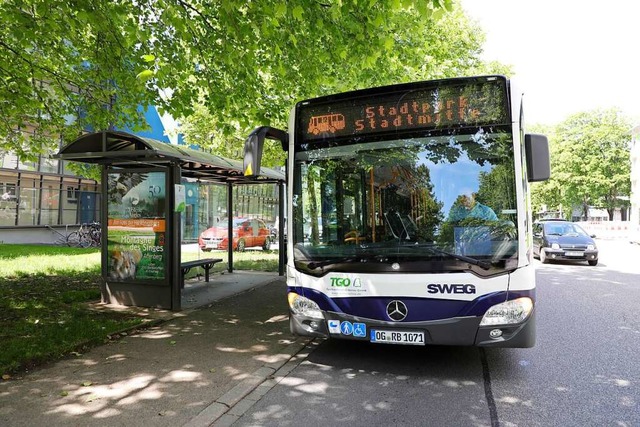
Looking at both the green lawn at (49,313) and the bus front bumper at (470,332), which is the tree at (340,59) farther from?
the green lawn at (49,313)

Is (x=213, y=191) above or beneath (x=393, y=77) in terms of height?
beneath

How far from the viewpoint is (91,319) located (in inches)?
270

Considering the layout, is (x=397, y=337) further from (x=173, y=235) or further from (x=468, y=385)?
(x=173, y=235)

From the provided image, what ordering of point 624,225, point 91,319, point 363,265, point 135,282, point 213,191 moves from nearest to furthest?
point 363,265 < point 91,319 < point 135,282 < point 213,191 < point 624,225

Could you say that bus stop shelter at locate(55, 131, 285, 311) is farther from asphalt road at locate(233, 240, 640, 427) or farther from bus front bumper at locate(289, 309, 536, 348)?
bus front bumper at locate(289, 309, 536, 348)

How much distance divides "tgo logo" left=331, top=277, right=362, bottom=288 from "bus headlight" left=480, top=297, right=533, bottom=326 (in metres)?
1.20

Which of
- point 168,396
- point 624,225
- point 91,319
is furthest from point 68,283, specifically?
point 624,225

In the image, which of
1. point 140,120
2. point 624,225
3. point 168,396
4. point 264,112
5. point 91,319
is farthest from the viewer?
point 624,225

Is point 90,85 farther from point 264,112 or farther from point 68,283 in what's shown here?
point 68,283

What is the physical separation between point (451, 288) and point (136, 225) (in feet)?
18.8

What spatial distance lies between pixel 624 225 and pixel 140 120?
4103 centimetres

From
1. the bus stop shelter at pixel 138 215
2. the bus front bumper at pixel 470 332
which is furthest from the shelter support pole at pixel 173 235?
the bus front bumper at pixel 470 332

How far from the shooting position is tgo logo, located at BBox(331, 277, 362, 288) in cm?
448

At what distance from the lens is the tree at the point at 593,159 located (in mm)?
49438
